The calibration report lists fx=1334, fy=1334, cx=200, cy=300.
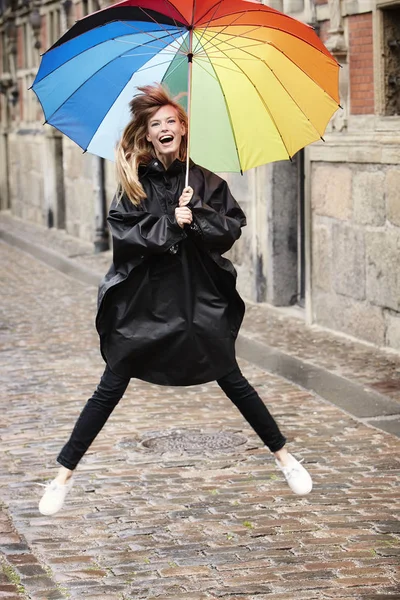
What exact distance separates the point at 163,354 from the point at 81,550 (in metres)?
0.88

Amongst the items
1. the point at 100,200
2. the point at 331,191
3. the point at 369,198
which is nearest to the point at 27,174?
the point at 100,200

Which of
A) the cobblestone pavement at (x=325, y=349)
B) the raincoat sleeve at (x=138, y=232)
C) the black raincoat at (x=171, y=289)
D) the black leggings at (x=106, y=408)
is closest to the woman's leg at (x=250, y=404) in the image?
the black leggings at (x=106, y=408)

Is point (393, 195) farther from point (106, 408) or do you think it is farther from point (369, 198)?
point (106, 408)

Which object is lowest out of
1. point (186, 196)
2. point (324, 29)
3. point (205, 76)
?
point (186, 196)

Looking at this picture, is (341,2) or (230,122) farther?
(341,2)

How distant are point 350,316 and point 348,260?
47cm

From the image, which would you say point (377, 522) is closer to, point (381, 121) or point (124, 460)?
point (124, 460)

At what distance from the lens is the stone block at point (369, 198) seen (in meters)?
10.6

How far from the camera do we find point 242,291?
1412 cm

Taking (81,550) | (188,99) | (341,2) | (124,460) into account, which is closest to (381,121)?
(341,2)

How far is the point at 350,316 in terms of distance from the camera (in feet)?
36.9

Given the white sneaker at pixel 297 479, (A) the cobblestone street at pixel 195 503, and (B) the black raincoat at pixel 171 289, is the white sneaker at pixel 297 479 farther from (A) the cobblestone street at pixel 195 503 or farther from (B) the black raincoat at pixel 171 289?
(B) the black raincoat at pixel 171 289

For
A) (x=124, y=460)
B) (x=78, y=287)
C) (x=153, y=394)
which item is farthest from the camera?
(x=78, y=287)

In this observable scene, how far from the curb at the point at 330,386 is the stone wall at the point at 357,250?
2.64 feet
